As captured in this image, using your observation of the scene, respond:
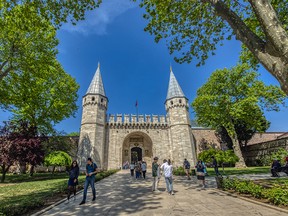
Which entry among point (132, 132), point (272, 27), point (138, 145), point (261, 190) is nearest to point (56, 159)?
point (132, 132)

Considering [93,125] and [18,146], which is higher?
[93,125]

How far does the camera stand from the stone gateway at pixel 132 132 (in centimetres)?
2319

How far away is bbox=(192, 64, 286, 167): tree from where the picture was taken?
1869cm

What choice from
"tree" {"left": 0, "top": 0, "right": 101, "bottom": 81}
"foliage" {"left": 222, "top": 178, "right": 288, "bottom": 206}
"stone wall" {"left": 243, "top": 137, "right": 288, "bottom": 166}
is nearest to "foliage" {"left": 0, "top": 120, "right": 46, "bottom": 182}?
→ "tree" {"left": 0, "top": 0, "right": 101, "bottom": 81}

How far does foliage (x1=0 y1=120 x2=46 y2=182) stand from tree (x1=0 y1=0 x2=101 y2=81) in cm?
661

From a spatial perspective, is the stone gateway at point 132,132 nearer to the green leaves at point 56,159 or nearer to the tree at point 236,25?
the green leaves at point 56,159

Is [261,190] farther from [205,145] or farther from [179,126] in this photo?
[205,145]

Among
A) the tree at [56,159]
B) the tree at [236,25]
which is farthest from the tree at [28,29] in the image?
the tree at [56,159]

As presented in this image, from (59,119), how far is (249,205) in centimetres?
2004

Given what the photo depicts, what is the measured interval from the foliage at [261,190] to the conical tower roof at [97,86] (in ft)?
73.8

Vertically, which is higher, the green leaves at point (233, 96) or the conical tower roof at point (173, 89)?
the conical tower roof at point (173, 89)

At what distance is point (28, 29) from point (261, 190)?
11683 millimetres

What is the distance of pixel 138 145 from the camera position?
1151 inches

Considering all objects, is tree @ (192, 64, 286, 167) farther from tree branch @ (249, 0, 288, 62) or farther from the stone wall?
tree branch @ (249, 0, 288, 62)
